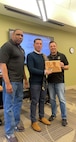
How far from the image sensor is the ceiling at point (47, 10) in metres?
3.16

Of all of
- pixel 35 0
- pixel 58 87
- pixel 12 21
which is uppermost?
pixel 35 0

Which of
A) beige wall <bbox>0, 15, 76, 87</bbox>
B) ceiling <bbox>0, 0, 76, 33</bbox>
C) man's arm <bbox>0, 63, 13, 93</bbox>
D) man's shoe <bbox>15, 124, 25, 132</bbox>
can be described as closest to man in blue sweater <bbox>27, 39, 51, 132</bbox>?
man's shoe <bbox>15, 124, 25, 132</bbox>

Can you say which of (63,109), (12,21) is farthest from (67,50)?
(63,109)

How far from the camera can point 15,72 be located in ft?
6.25

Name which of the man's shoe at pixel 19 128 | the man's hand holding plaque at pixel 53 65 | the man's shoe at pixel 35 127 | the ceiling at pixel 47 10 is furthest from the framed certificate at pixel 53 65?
the ceiling at pixel 47 10

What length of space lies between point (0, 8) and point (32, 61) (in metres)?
1.83

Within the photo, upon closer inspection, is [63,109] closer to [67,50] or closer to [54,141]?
[54,141]

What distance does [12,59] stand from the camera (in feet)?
6.16

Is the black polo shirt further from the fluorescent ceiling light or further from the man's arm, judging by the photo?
the fluorescent ceiling light

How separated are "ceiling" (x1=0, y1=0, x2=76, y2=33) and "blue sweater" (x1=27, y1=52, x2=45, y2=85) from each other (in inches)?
60.6

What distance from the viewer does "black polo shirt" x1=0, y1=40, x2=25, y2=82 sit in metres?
1.77

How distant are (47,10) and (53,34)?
1.43 m

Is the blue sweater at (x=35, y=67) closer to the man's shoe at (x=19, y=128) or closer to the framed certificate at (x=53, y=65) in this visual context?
the framed certificate at (x=53, y=65)

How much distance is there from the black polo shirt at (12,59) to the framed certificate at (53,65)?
42 cm
